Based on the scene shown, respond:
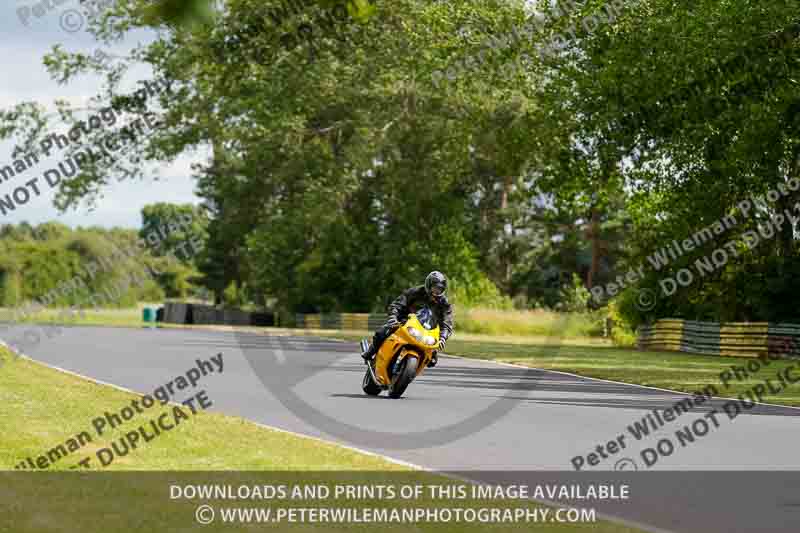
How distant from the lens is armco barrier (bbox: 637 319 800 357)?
109ft

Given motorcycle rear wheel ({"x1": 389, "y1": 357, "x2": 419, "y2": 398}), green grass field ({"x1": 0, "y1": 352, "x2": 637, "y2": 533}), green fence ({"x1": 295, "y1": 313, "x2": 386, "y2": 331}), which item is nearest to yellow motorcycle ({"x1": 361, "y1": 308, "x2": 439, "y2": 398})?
motorcycle rear wheel ({"x1": 389, "y1": 357, "x2": 419, "y2": 398})

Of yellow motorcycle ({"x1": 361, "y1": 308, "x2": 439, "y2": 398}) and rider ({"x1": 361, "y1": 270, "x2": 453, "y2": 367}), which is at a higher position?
rider ({"x1": 361, "y1": 270, "x2": 453, "y2": 367})

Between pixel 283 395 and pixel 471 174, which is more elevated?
pixel 471 174

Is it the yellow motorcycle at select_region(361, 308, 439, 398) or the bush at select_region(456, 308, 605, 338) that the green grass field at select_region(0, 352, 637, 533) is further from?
the bush at select_region(456, 308, 605, 338)

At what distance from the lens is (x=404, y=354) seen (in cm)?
1739

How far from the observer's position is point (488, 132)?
53.2 metres

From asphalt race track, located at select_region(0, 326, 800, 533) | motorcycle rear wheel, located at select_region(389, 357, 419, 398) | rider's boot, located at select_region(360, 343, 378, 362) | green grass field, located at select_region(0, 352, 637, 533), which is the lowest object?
green grass field, located at select_region(0, 352, 637, 533)

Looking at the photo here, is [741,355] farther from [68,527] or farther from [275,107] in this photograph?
[68,527]

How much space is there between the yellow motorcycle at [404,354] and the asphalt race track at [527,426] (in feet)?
0.83

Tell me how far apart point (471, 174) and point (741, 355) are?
28.5m

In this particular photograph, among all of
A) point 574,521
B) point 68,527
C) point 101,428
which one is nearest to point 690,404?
point 101,428

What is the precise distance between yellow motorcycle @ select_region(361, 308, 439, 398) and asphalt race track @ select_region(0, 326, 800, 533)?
0.25 metres

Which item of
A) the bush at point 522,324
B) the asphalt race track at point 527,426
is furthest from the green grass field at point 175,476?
the bush at point 522,324

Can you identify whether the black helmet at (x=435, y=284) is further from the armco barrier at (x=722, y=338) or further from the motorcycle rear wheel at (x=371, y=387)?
the armco barrier at (x=722, y=338)
